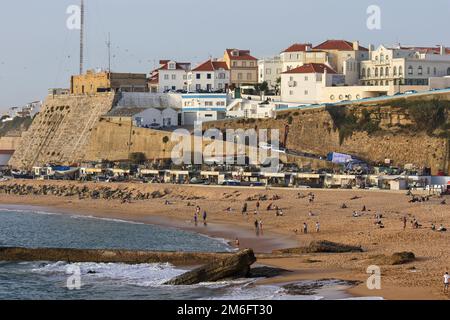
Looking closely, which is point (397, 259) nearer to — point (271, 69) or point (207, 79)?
point (207, 79)

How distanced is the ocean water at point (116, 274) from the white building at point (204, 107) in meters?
28.1

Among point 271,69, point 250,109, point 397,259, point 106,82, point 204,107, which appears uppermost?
point 271,69

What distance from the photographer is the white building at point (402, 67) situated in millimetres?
76312

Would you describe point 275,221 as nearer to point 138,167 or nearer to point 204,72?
point 138,167

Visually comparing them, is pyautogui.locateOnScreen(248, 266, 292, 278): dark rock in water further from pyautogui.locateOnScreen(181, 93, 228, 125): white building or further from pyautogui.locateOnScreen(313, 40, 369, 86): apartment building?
pyautogui.locateOnScreen(313, 40, 369, 86): apartment building

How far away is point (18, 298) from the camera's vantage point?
31.1 m

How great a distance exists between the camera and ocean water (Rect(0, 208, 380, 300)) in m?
29.9

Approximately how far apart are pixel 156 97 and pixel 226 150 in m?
16.2

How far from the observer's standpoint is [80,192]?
6875 cm

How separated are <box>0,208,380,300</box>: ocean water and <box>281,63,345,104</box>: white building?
29.5m

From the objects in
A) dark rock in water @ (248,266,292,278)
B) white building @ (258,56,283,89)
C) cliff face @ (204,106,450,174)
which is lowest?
dark rock in water @ (248,266,292,278)

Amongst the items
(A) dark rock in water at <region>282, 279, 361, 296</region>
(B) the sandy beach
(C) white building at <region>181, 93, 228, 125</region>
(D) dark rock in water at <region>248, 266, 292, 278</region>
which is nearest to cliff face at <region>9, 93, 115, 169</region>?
(C) white building at <region>181, 93, 228, 125</region>

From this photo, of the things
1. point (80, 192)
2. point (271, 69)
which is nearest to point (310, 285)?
point (80, 192)

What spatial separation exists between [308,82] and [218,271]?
48230mm
